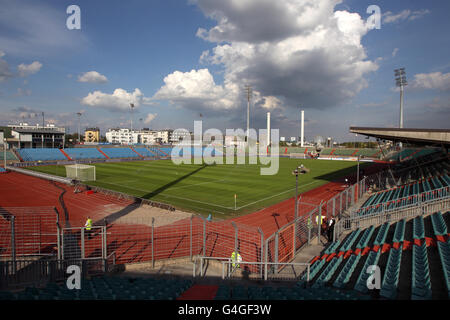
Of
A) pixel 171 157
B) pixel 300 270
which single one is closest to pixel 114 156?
pixel 171 157

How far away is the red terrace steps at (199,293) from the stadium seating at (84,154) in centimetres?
6533

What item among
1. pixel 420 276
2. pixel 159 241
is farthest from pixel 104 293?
pixel 159 241

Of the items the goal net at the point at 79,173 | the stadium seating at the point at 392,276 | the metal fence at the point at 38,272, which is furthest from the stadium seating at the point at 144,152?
the stadium seating at the point at 392,276

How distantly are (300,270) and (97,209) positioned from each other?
18798mm

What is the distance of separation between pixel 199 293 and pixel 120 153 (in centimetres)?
7364

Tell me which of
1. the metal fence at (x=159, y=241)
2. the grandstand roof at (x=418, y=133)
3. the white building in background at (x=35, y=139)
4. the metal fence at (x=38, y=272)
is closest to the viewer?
the metal fence at (x=38, y=272)

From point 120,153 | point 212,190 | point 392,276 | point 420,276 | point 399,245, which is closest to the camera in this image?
point 420,276

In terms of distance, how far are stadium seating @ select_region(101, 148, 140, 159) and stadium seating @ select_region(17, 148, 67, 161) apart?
12088 mm

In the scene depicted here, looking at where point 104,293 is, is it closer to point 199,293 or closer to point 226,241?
point 199,293

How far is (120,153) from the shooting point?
7400 centimetres

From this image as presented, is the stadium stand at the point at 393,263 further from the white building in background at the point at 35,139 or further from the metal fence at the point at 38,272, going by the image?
the white building in background at the point at 35,139

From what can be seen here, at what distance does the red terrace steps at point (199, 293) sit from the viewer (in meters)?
6.85

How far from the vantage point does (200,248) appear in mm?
13891
